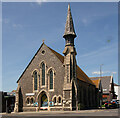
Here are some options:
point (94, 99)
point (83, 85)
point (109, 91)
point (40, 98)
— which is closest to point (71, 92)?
point (40, 98)

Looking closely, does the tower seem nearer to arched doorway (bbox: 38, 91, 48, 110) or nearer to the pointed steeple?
the pointed steeple

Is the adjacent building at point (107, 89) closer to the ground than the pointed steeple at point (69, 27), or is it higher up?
closer to the ground

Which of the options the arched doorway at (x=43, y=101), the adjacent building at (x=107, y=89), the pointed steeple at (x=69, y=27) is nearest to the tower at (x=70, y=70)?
the pointed steeple at (x=69, y=27)

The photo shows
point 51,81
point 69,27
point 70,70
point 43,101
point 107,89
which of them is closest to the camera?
point 70,70

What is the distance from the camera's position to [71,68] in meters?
34.9

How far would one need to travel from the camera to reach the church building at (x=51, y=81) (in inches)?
1335

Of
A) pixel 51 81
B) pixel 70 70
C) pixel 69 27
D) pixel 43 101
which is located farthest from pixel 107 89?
pixel 69 27

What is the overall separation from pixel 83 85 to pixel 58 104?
11.5 m

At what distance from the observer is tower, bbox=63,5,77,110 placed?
109ft

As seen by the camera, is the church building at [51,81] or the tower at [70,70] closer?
the tower at [70,70]

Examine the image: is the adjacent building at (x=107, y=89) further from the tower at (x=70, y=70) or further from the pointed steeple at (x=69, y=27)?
the pointed steeple at (x=69, y=27)

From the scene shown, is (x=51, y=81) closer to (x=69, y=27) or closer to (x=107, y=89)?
(x=69, y=27)

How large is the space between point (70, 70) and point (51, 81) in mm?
5188

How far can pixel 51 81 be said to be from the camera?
1453 inches
